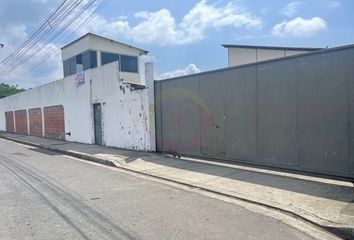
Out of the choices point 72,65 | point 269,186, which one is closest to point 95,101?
point 72,65

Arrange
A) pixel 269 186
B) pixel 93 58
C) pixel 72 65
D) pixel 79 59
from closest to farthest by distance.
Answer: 1. pixel 269 186
2. pixel 93 58
3. pixel 79 59
4. pixel 72 65

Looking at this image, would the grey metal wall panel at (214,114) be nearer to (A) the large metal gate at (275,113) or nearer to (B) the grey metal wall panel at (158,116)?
(A) the large metal gate at (275,113)

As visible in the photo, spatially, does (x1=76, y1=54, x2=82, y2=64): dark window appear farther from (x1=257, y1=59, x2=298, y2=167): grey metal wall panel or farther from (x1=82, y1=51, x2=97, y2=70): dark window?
(x1=257, y1=59, x2=298, y2=167): grey metal wall panel

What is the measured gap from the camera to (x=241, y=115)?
1178 cm

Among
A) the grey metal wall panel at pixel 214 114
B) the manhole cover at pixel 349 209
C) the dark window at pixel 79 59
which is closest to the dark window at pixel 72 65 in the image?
the dark window at pixel 79 59

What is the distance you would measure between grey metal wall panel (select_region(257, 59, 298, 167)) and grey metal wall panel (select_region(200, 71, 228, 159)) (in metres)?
1.65

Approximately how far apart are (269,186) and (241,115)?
3.09 metres

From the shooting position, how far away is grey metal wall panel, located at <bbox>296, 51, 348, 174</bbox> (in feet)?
29.5

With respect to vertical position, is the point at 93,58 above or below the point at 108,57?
below

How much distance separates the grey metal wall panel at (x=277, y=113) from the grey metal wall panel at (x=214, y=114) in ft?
5.42

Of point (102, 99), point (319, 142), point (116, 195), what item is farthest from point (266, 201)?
point (102, 99)

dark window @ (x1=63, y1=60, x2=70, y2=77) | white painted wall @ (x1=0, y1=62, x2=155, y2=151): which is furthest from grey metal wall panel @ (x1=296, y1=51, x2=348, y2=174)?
dark window @ (x1=63, y1=60, x2=70, y2=77)

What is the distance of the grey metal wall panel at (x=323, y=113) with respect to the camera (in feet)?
29.5

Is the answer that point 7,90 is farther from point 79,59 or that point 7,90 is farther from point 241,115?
point 241,115
